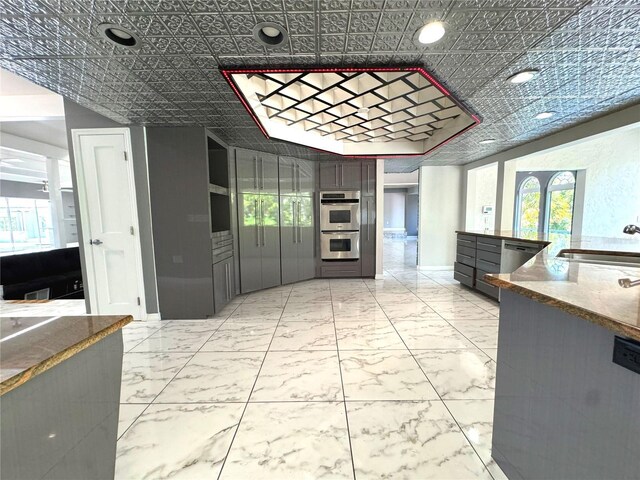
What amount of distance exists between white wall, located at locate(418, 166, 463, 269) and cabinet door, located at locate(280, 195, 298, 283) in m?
2.86

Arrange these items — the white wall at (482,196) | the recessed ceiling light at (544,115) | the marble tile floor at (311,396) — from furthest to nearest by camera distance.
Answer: the white wall at (482,196) < the recessed ceiling light at (544,115) < the marble tile floor at (311,396)

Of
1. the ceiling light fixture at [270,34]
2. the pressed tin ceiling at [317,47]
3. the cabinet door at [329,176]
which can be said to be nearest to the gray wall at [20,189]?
the pressed tin ceiling at [317,47]

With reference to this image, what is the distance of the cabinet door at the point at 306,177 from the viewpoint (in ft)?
15.4

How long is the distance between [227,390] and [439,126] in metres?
4.13

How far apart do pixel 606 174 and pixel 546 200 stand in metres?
1.34

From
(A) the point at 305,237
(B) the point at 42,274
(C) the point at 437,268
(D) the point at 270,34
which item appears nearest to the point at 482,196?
(C) the point at 437,268

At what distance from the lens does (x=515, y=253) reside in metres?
Result: 3.32

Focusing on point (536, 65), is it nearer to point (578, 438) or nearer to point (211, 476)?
point (578, 438)

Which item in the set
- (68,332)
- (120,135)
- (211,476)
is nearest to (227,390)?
(211,476)

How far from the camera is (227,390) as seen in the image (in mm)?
1840

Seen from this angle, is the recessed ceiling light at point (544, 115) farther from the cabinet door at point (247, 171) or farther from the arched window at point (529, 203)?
the arched window at point (529, 203)

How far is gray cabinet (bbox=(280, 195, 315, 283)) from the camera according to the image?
4.54 m

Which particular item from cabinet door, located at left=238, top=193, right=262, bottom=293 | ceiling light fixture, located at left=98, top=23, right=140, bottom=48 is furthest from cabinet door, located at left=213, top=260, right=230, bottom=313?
ceiling light fixture, located at left=98, top=23, right=140, bottom=48

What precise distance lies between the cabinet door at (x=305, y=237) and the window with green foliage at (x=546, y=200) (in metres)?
5.62
